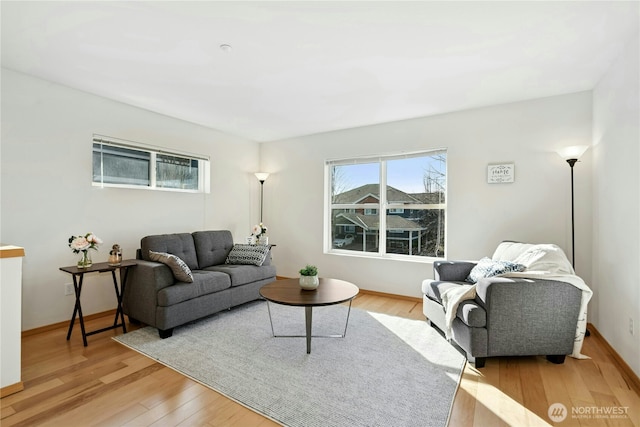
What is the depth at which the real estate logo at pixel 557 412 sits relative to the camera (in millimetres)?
1792

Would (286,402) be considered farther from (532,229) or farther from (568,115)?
(568,115)

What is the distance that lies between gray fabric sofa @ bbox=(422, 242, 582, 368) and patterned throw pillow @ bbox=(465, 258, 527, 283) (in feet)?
0.83

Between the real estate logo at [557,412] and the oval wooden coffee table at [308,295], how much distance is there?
4.64ft

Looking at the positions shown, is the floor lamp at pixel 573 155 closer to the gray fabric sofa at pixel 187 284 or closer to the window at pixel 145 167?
Result: the gray fabric sofa at pixel 187 284

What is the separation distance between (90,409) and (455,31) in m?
3.36

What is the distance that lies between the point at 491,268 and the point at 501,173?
139 centimetres

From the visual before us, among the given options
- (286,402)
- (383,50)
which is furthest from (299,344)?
(383,50)

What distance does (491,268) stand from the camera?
2.72m

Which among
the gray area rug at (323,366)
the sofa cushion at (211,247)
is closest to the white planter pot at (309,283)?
the gray area rug at (323,366)

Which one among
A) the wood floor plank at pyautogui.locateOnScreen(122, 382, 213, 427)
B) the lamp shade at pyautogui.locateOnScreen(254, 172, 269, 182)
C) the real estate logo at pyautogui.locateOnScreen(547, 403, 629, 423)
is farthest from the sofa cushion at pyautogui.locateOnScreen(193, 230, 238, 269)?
the real estate logo at pyautogui.locateOnScreen(547, 403, 629, 423)

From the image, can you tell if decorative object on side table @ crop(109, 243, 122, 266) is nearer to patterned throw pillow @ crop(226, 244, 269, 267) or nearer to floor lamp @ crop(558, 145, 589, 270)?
patterned throw pillow @ crop(226, 244, 269, 267)

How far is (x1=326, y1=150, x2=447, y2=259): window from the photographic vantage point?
13.5 ft

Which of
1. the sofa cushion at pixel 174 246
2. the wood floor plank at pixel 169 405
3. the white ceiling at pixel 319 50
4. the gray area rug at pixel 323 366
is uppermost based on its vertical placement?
the white ceiling at pixel 319 50

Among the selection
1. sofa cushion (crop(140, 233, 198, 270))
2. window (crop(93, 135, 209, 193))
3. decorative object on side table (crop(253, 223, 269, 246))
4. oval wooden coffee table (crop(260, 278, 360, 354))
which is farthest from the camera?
decorative object on side table (crop(253, 223, 269, 246))
